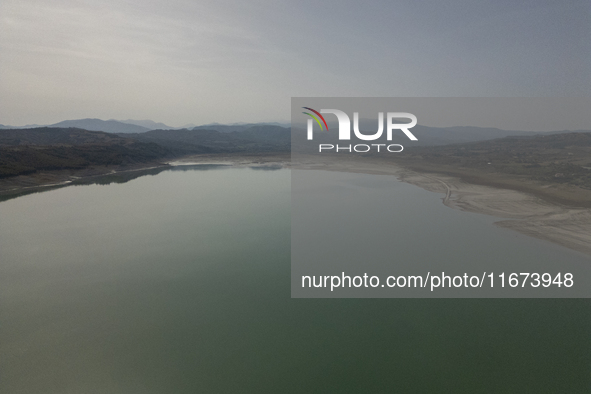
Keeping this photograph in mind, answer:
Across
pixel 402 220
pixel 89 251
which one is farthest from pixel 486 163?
pixel 89 251

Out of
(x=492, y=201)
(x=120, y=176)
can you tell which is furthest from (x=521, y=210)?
(x=120, y=176)

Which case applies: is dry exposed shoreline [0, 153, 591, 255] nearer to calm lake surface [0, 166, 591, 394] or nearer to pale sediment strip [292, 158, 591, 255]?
pale sediment strip [292, 158, 591, 255]

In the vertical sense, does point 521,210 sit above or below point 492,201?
below

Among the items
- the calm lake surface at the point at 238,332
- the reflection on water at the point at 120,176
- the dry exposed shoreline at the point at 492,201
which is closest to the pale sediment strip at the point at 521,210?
the dry exposed shoreline at the point at 492,201

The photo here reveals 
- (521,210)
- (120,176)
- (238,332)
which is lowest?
(238,332)

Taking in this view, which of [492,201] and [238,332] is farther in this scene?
[492,201]

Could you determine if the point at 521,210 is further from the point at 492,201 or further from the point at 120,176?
the point at 120,176
